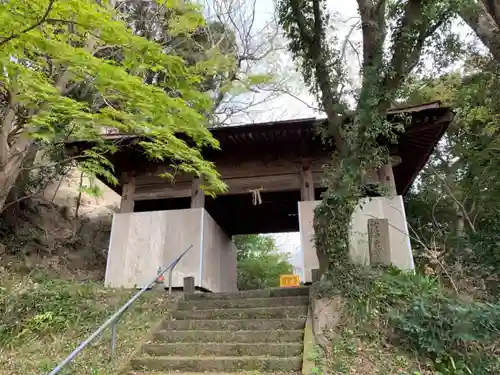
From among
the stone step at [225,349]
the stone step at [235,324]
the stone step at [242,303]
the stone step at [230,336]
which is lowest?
the stone step at [225,349]

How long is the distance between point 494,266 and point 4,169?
8.20 metres

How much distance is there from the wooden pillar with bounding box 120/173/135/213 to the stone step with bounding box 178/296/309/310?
2913mm

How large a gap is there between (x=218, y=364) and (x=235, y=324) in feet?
2.99

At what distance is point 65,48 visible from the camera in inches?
133

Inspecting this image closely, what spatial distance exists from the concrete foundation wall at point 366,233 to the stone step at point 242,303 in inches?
52.7

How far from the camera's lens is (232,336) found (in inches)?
192

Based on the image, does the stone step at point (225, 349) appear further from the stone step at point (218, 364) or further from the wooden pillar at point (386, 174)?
the wooden pillar at point (386, 174)

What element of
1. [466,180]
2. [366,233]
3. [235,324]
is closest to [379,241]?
[366,233]

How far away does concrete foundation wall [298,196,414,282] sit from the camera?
6.76 metres

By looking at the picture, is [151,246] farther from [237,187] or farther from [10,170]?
[10,170]

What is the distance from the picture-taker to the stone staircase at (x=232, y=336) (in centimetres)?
429

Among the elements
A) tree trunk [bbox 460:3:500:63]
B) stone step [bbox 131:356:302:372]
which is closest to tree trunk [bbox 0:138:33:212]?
stone step [bbox 131:356:302:372]

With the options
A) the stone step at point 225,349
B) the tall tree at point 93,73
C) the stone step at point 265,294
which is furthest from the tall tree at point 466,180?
the tall tree at point 93,73

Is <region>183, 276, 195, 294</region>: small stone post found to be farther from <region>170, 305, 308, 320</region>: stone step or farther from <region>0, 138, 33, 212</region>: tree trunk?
<region>0, 138, 33, 212</region>: tree trunk
